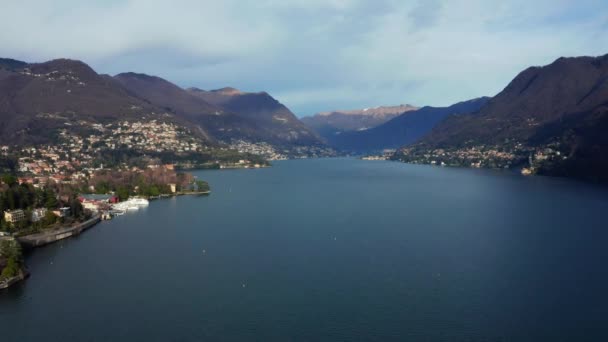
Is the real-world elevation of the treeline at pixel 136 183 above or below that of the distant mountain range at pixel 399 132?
below

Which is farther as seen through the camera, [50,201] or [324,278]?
[50,201]

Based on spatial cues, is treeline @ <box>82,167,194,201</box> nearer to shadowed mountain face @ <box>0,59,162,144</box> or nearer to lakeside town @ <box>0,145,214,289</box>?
lakeside town @ <box>0,145,214,289</box>

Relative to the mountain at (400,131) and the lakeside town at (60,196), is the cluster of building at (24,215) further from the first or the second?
the mountain at (400,131)

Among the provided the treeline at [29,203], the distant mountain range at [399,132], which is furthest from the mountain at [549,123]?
the distant mountain range at [399,132]

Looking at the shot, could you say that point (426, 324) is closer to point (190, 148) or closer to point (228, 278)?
point (228, 278)

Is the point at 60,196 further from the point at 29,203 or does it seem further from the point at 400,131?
the point at 400,131

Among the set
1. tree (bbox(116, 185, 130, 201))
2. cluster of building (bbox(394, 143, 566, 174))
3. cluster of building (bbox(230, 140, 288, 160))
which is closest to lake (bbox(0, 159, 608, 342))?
tree (bbox(116, 185, 130, 201))

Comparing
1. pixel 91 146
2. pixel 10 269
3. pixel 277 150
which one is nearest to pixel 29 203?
pixel 10 269
